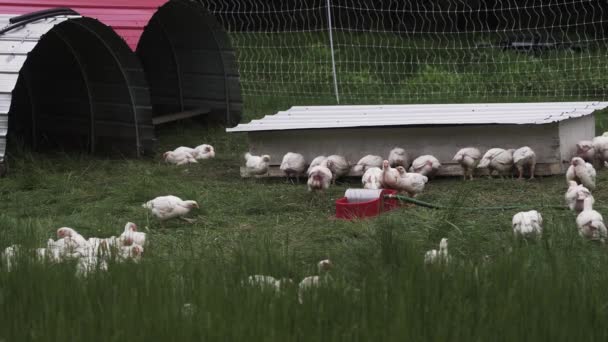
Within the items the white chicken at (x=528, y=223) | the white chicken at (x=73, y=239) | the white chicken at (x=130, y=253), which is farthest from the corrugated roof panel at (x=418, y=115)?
the white chicken at (x=130, y=253)

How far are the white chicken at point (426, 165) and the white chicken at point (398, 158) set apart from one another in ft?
0.39

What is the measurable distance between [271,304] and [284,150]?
5046 millimetres

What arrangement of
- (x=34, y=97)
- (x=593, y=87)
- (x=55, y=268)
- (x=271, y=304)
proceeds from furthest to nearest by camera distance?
(x=593, y=87)
(x=34, y=97)
(x=55, y=268)
(x=271, y=304)

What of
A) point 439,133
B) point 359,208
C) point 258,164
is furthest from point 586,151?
point 258,164

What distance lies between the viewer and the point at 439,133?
8.31 metres

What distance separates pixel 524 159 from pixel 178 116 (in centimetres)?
407

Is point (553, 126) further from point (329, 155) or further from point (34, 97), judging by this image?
point (34, 97)

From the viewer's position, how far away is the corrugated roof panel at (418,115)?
27.2ft

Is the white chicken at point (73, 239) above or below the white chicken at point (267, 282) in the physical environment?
below

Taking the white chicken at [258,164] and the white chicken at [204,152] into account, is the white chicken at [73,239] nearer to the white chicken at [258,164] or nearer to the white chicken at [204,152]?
the white chicken at [258,164]

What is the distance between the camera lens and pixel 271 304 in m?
3.62

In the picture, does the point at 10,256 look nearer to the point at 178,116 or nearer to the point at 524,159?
the point at 524,159

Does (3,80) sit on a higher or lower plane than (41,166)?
higher

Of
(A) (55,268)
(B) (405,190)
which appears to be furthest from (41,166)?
(A) (55,268)
